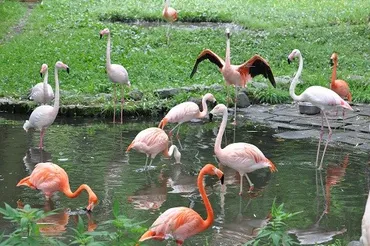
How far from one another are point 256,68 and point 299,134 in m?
1.45

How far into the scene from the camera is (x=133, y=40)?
15.5 metres

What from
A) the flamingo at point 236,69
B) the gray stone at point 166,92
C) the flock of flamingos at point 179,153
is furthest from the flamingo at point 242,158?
the gray stone at point 166,92

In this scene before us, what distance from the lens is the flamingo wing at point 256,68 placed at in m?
10.7

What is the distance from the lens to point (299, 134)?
33.2ft

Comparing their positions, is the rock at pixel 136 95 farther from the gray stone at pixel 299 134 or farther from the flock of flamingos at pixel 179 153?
the gray stone at pixel 299 134

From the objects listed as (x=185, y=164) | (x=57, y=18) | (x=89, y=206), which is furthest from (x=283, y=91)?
(x=57, y=18)

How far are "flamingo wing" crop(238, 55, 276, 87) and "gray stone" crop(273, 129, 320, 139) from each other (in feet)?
2.86

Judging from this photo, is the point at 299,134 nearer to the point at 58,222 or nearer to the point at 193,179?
the point at 193,179

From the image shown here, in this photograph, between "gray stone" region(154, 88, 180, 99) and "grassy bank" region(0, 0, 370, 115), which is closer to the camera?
"gray stone" region(154, 88, 180, 99)

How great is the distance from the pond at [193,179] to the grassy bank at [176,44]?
59.8 inches

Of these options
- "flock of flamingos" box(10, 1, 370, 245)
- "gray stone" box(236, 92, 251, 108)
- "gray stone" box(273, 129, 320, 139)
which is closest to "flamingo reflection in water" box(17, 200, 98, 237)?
"flock of flamingos" box(10, 1, 370, 245)

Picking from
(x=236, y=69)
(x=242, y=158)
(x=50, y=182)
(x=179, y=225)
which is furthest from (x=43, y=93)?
(x=179, y=225)

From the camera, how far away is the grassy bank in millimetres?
12516

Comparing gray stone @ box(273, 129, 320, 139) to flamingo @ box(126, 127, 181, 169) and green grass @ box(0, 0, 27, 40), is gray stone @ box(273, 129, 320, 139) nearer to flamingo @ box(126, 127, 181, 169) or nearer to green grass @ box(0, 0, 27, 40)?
flamingo @ box(126, 127, 181, 169)
